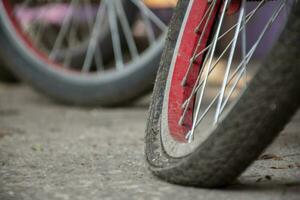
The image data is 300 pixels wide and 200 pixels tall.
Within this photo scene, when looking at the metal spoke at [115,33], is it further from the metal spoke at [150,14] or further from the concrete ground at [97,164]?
the concrete ground at [97,164]

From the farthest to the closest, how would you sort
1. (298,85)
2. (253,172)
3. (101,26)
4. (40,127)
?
1. (101,26)
2. (40,127)
3. (253,172)
4. (298,85)

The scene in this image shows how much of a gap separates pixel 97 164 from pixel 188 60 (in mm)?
362

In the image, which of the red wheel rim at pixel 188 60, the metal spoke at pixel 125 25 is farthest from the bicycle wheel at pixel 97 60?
the red wheel rim at pixel 188 60

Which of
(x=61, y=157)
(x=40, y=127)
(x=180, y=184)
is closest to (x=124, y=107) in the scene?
(x=40, y=127)

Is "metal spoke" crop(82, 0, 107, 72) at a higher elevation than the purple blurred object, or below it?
below

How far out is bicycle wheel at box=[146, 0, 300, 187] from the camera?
46.3 inches

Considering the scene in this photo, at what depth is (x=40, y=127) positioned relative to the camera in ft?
7.73

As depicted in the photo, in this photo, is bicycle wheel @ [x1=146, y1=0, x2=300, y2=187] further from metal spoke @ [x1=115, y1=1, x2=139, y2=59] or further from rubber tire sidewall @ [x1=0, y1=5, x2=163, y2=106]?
metal spoke @ [x1=115, y1=1, x2=139, y2=59]

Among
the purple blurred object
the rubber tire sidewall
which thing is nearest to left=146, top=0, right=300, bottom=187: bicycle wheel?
the rubber tire sidewall

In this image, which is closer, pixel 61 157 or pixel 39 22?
pixel 61 157

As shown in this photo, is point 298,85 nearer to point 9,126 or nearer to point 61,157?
point 61,157

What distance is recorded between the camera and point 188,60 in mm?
1536

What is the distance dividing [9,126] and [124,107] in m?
0.61

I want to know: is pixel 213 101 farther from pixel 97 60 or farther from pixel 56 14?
pixel 56 14
